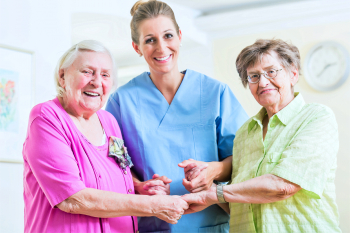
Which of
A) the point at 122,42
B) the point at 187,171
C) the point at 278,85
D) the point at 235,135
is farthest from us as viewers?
the point at 122,42

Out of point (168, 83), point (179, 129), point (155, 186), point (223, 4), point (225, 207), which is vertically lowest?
point (225, 207)

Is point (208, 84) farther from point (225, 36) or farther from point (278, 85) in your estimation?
point (225, 36)

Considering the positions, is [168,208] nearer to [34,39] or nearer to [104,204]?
[104,204]

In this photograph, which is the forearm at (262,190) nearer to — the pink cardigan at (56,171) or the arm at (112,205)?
the arm at (112,205)

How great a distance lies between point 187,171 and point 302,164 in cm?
54

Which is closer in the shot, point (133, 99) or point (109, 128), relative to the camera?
point (109, 128)

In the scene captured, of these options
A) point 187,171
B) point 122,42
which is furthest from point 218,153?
point 122,42

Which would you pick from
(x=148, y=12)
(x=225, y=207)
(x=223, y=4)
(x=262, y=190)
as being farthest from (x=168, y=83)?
(x=223, y=4)

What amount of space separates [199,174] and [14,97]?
2.22 metres

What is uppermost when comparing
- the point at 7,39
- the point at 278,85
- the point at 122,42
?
the point at 122,42

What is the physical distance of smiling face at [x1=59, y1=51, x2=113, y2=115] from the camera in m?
1.59

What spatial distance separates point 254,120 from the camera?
1844 millimetres

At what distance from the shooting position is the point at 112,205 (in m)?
1.50

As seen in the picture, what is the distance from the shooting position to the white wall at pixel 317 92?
4.37m
